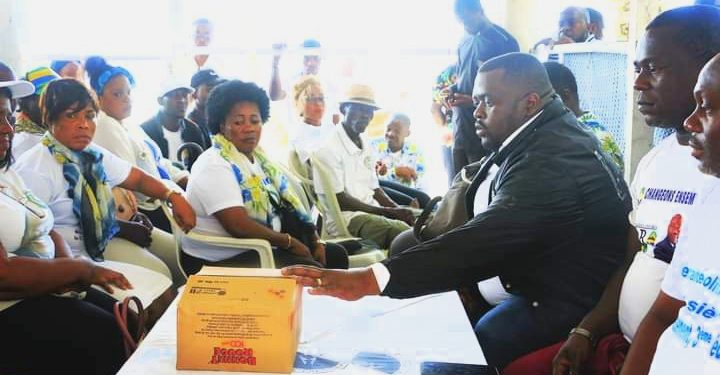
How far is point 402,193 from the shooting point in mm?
4539

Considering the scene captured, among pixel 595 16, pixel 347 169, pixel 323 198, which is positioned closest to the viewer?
pixel 323 198

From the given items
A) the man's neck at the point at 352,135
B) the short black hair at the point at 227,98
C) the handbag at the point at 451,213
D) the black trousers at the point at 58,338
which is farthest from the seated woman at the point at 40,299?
the man's neck at the point at 352,135

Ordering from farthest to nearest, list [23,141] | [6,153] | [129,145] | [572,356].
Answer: [129,145], [23,141], [6,153], [572,356]

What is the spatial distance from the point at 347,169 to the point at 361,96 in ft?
1.54

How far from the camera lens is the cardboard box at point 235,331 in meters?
1.33

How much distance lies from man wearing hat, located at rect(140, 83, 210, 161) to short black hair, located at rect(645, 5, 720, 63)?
3.32m

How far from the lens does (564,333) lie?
1786mm

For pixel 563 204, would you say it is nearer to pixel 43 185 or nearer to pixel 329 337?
pixel 329 337

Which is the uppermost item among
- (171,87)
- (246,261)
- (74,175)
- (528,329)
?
(171,87)

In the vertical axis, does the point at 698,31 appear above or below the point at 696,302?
above

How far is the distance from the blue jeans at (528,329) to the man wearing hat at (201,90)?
3046 mm

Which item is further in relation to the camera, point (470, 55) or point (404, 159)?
point (404, 159)

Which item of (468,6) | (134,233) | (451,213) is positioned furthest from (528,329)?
(468,6)

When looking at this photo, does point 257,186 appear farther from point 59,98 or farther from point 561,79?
point 561,79
